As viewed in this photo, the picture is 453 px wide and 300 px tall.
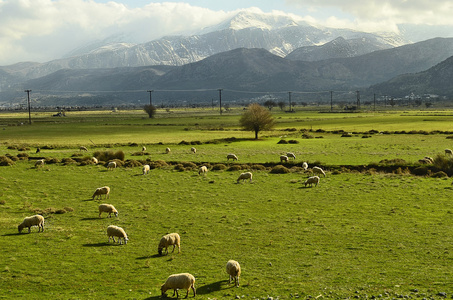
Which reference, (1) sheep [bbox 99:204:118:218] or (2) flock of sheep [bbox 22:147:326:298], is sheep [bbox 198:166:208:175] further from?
(1) sheep [bbox 99:204:118:218]

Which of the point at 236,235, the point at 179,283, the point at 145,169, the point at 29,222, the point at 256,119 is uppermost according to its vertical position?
the point at 256,119

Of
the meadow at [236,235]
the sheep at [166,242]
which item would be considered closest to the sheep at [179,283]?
the meadow at [236,235]

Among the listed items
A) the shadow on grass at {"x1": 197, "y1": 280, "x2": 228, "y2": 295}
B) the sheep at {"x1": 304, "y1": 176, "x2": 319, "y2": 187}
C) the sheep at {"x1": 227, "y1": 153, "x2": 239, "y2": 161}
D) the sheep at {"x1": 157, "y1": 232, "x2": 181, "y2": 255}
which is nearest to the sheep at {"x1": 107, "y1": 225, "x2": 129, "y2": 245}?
the sheep at {"x1": 157, "y1": 232, "x2": 181, "y2": 255}

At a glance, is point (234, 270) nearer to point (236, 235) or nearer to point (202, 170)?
point (236, 235)

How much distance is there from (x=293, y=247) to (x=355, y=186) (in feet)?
64.8

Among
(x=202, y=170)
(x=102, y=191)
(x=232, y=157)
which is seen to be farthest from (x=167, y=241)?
(x=232, y=157)

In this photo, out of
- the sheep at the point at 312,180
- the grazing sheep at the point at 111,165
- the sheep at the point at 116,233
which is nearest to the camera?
the sheep at the point at 116,233

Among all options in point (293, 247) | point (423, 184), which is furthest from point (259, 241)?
point (423, 184)

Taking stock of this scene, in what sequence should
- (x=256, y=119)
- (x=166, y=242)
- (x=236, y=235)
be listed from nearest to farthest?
(x=166, y=242) → (x=236, y=235) → (x=256, y=119)

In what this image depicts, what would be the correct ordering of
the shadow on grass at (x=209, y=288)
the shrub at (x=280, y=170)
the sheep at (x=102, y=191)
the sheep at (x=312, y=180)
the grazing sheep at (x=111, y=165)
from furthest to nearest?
the grazing sheep at (x=111, y=165) → the shrub at (x=280, y=170) → the sheep at (x=312, y=180) → the sheep at (x=102, y=191) → the shadow on grass at (x=209, y=288)

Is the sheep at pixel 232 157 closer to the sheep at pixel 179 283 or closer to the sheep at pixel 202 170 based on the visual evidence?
the sheep at pixel 202 170

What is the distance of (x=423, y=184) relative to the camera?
41719 millimetres

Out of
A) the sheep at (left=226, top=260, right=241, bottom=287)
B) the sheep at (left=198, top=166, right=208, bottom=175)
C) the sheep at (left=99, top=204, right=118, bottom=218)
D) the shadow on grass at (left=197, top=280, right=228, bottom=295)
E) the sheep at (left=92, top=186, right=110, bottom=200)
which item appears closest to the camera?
the shadow on grass at (left=197, top=280, right=228, bottom=295)

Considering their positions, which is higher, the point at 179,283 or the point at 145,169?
the point at 145,169
